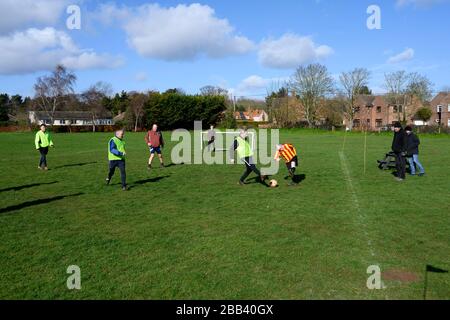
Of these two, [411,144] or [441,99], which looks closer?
[411,144]

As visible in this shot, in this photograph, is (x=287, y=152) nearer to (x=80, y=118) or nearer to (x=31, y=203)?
(x=31, y=203)

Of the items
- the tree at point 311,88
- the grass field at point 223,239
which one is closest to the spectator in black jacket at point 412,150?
the grass field at point 223,239

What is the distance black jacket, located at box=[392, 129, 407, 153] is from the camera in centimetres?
1415

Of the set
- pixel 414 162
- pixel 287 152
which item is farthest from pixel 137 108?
pixel 287 152

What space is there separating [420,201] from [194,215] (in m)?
5.65

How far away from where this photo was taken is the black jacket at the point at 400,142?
557 inches

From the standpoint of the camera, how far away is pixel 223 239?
284 inches

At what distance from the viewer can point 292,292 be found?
503 cm

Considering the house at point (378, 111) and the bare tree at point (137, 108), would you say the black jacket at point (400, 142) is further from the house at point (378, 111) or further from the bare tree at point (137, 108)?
the house at point (378, 111)

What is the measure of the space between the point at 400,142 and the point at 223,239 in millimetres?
9448

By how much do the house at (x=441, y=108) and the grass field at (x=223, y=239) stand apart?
74.4 m

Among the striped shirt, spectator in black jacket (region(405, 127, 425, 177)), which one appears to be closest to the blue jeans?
spectator in black jacket (region(405, 127, 425, 177))
